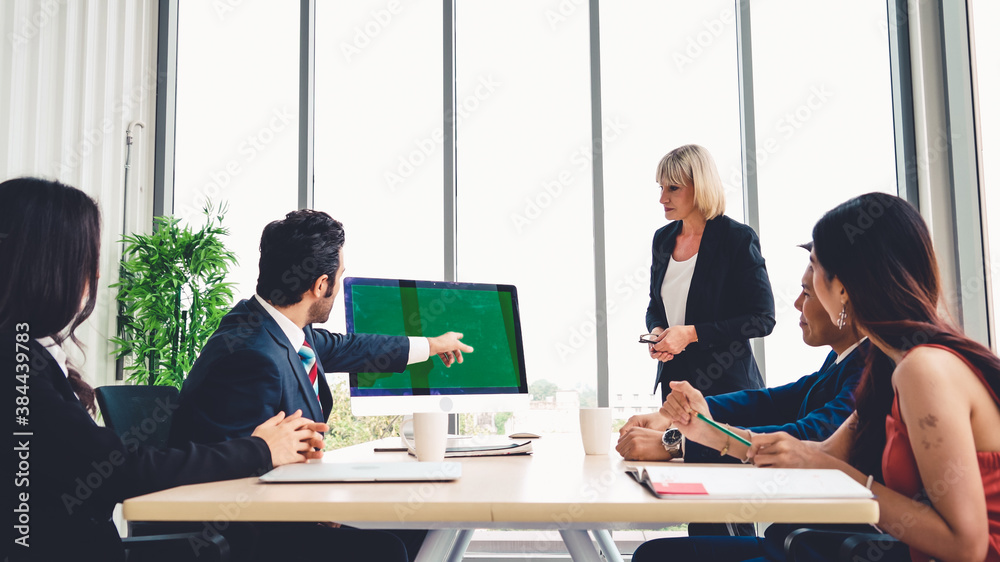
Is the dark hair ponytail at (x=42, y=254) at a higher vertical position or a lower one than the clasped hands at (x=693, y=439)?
higher

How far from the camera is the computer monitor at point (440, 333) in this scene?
1880 millimetres

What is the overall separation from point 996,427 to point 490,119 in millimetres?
3242

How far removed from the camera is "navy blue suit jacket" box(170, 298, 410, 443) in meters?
1.52

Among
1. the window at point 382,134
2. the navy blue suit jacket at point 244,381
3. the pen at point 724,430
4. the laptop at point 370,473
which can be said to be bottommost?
the laptop at point 370,473

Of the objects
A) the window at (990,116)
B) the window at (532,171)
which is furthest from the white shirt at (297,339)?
the window at (990,116)

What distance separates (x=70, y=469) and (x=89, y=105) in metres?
3.15

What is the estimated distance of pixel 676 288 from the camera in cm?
280

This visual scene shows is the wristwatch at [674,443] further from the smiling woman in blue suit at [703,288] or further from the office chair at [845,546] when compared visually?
the smiling woman in blue suit at [703,288]

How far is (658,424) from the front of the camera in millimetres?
1851

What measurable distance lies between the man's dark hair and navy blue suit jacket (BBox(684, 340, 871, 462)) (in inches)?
40.8

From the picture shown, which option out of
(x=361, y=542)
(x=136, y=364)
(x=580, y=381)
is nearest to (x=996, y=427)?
(x=361, y=542)

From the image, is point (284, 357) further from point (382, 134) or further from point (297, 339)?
point (382, 134)

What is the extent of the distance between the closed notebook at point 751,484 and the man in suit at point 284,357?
0.76m

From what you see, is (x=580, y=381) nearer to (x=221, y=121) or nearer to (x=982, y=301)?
(x=982, y=301)
